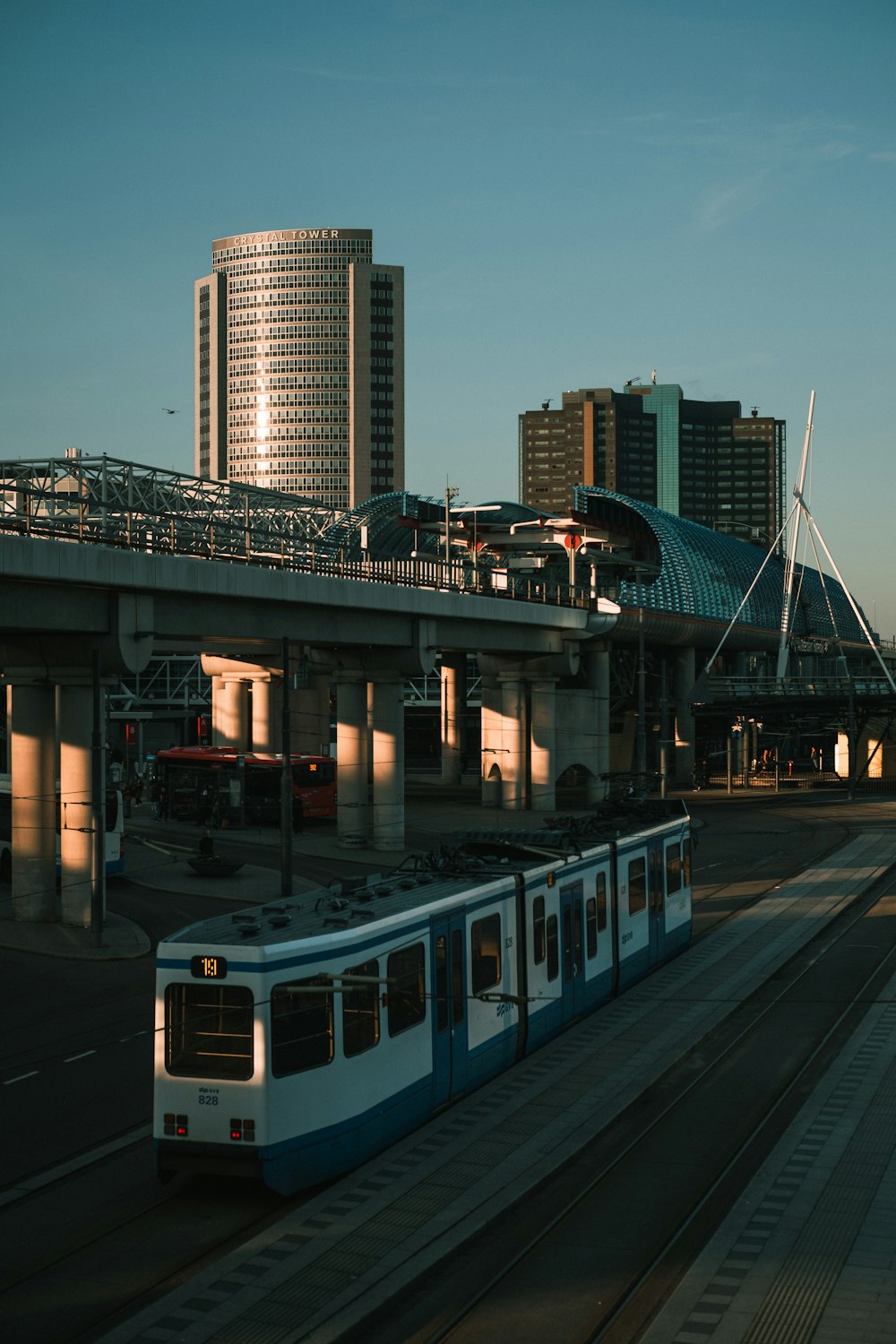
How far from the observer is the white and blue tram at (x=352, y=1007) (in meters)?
15.0

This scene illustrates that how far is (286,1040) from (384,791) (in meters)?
40.8

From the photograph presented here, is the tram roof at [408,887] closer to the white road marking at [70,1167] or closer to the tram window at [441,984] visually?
the tram window at [441,984]

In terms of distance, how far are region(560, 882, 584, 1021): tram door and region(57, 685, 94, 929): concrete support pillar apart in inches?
640

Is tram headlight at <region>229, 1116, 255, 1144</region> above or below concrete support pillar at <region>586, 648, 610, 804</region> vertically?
below

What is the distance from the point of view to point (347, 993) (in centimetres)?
1584

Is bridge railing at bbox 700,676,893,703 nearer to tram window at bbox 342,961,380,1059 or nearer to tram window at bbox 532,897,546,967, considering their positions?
tram window at bbox 532,897,546,967

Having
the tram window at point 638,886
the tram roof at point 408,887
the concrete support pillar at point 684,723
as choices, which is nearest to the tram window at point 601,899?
the tram roof at point 408,887

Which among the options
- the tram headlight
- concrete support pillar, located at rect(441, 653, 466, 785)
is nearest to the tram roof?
the tram headlight

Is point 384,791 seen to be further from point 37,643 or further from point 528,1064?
point 528,1064

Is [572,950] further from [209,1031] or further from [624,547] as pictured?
[624,547]

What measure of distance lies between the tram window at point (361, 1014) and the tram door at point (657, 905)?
485 inches

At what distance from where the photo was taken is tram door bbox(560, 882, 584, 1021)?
Result: 2266 centimetres

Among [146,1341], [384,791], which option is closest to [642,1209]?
[146,1341]

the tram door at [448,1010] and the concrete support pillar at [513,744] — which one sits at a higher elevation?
the concrete support pillar at [513,744]
